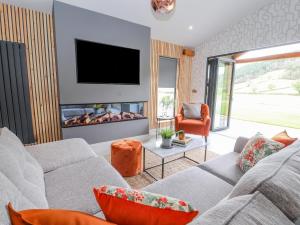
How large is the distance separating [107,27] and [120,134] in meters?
2.11

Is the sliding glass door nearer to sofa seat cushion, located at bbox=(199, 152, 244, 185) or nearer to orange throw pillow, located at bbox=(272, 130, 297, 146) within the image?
sofa seat cushion, located at bbox=(199, 152, 244, 185)

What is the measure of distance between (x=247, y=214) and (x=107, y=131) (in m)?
3.12

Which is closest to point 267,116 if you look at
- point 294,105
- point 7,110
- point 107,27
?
point 294,105

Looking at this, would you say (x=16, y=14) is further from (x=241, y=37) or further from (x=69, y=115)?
(x=241, y=37)

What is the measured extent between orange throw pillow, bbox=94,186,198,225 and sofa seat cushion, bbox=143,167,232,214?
1.99 ft

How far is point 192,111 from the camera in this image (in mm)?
4039

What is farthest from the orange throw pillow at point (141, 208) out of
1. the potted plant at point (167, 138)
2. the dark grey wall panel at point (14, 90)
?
the dark grey wall panel at point (14, 90)

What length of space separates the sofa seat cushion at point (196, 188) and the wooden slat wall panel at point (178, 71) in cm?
296

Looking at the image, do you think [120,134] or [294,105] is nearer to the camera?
[120,134]

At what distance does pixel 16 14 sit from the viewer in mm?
2672

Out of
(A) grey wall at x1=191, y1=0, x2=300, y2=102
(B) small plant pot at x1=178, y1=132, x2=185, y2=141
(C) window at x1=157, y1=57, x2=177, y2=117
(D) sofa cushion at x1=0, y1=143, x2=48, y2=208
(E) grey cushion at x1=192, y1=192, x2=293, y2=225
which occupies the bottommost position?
(B) small plant pot at x1=178, y1=132, x2=185, y2=141

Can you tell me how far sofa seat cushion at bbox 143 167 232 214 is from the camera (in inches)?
48.8

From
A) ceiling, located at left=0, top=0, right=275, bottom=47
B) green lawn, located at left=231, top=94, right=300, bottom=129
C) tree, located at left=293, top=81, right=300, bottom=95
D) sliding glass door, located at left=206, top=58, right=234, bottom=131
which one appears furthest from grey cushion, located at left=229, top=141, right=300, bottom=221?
tree, located at left=293, top=81, right=300, bottom=95

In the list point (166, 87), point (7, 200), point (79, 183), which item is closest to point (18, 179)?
point (7, 200)
